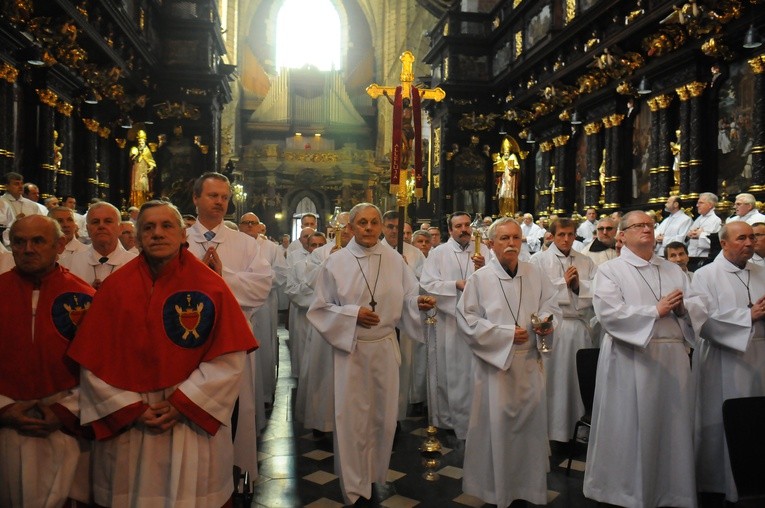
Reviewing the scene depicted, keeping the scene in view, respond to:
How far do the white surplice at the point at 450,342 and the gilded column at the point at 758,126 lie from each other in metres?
6.37

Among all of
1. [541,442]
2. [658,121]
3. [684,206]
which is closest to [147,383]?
[541,442]

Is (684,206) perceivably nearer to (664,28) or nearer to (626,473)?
(664,28)

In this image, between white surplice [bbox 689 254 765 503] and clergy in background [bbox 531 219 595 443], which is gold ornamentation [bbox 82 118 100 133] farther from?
white surplice [bbox 689 254 765 503]

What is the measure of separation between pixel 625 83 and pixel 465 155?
9539 millimetres

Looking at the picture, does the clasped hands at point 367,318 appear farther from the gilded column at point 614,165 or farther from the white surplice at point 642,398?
the gilded column at point 614,165

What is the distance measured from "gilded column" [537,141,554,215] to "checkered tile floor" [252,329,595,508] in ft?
46.9

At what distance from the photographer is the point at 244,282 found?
486cm

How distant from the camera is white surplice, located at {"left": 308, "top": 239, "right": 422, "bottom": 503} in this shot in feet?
16.4

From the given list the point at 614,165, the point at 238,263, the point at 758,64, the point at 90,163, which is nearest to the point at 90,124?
the point at 90,163

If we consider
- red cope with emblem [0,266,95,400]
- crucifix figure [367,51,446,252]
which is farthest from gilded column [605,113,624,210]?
red cope with emblem [0,266,95,400]

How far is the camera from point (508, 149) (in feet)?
76.2

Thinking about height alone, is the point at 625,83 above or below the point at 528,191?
above

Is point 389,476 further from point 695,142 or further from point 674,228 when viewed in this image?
point 695,142

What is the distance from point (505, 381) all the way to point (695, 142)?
1007 cm
